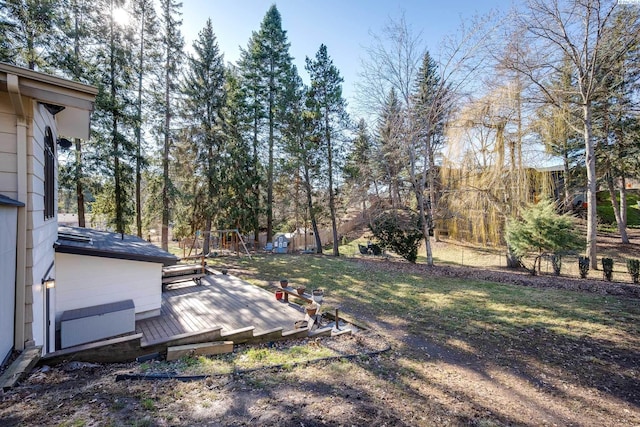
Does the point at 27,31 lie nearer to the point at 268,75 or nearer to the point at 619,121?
the point at 268,75

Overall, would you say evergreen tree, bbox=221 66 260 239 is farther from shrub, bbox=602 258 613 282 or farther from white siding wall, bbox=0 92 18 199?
shrub, bbox=602 258 613 282

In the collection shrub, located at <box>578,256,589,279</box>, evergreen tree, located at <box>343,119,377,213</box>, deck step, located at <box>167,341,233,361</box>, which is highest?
evergreen tree, located at <box>343,119,377,213</box>

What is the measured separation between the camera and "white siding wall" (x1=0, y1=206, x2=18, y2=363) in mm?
2621

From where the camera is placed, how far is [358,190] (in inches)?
585

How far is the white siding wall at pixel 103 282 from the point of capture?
17.6 feet

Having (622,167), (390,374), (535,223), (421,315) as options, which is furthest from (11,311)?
(622,167)

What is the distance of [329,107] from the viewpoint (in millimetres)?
16891

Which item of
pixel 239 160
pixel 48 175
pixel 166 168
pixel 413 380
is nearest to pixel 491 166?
pixel 413 380

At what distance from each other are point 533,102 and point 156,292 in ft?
47.9

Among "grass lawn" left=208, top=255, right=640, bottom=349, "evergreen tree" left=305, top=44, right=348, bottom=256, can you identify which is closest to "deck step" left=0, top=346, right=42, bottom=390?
"grass lawn" left=208, top=255, right=640, bottom=349

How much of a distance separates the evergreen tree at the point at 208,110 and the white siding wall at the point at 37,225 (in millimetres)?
11124

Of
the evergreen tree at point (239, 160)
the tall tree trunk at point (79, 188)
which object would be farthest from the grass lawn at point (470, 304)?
the tall tree trunk at point (79, 188)

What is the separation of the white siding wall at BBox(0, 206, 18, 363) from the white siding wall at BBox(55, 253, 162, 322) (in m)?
2.85

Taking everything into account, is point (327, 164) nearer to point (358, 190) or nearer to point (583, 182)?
point (358, 190)
